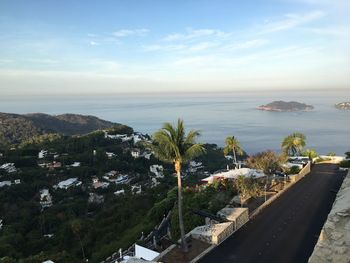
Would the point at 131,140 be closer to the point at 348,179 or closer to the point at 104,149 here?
the point at 104,149

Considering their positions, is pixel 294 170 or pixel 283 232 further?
pixel 294 170

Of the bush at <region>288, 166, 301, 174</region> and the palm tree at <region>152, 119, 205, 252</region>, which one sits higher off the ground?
the palm tree at <region>152, 119, 205, 252</region>

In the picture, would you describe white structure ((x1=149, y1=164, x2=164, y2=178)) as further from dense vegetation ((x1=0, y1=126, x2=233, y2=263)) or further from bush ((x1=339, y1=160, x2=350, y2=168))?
bush ((x1=339, y1=160, x2=350, y2=168))

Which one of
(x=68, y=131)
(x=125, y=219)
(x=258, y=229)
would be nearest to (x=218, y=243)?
(x=258, y=229)

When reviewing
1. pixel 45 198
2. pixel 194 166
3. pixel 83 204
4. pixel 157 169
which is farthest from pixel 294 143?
pixel 194 166

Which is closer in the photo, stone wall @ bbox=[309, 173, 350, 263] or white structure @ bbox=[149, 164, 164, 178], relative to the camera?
stone wall @ bbox=[309, 173, 350, 263]

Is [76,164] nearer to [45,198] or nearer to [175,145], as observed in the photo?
[45,198]

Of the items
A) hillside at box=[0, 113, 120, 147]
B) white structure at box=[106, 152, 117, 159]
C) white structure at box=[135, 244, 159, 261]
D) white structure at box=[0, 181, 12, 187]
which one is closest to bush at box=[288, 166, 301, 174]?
white structure at box=[135, 244, 159, 261]
